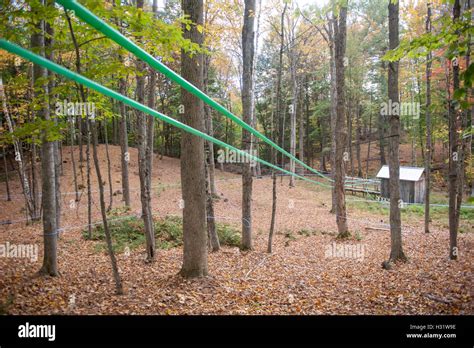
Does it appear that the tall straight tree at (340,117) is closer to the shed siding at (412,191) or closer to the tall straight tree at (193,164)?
the tall straight tree at (193,164)

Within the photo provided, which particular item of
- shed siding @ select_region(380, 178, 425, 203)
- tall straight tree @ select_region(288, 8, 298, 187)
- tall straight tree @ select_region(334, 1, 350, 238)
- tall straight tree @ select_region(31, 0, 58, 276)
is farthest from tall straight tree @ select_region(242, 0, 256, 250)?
shed siding @ select_region(380, 178, 425, 203)

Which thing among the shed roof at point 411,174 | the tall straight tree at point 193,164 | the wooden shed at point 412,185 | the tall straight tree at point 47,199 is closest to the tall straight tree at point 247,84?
the tall straight tree at point 193,164

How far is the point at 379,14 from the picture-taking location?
2200 centimetres

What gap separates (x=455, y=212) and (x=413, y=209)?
10.1 m

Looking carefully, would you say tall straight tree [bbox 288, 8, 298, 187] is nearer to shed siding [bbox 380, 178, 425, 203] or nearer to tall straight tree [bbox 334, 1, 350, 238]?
tall straight tree [bbox 334, 1, 350, 238]

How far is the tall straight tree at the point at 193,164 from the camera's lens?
468 cm

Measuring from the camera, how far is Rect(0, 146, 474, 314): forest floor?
13.5 feet

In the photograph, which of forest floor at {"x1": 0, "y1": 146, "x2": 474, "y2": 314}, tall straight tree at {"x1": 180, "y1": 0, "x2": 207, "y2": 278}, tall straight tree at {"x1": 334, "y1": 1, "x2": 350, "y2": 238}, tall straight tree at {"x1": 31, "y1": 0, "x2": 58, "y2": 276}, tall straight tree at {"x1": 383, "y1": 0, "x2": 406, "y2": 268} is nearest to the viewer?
forest floor at {"x1": 0, "y1": 146, "x2": 474, "y2": 314}

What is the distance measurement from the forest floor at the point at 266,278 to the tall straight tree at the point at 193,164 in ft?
1.58

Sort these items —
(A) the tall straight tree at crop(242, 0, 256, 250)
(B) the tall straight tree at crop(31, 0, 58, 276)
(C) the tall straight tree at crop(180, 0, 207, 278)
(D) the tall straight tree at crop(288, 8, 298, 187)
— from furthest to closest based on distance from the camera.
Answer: (D) the tall straight tree at crop(288, 8, 298, 187) < (A) the tall straight tree at crop(242, 0, 256, 250) < (B) the tall straight tree at crop(31, 0, 58, 276) < (C) the tall straight tree at crop(180, 0, 207, 278)

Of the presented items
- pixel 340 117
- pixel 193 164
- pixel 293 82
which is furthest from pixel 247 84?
pixel 293 82

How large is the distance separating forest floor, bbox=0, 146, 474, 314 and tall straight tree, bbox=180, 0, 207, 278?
482mm

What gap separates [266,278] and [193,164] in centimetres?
283
